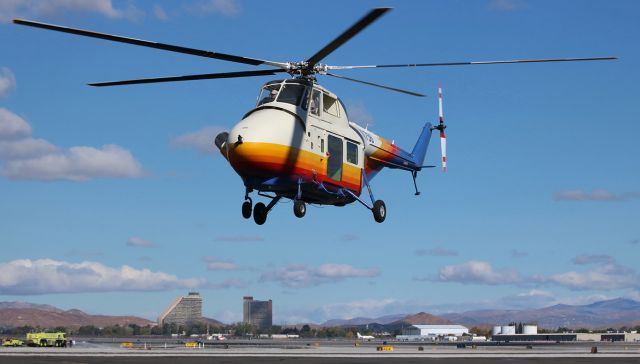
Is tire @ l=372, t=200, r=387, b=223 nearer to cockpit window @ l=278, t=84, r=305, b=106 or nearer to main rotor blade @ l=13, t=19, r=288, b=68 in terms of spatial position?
cockpit window @ l=278, t=84, r=305, b=106

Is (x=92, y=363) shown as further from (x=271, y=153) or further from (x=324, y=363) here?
(x=271, y=153)

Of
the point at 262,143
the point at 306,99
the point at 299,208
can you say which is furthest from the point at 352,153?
the point at 262,143

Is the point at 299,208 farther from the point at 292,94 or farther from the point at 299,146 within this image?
the point at 292,94

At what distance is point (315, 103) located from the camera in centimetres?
4569

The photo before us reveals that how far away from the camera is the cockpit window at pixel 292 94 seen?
145ft

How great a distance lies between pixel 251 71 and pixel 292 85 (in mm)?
2468

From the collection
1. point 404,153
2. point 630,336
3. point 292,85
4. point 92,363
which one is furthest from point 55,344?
point 630,336

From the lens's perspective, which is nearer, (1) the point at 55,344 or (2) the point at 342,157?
(2) the point at 342,157

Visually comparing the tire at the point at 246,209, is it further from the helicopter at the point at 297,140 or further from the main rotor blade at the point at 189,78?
the main rotor blade at the point at 189,78

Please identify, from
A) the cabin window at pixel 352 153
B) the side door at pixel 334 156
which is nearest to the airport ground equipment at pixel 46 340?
the cabin window at pixel 352 153

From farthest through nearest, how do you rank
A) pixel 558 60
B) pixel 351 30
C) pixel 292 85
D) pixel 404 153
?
pixel 404 153
pixel 292 85
pixel 558 60
pixel 351 30

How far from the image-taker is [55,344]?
10094cm

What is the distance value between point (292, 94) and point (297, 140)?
2733 millimetres

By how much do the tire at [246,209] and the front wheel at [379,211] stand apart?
325 inches
